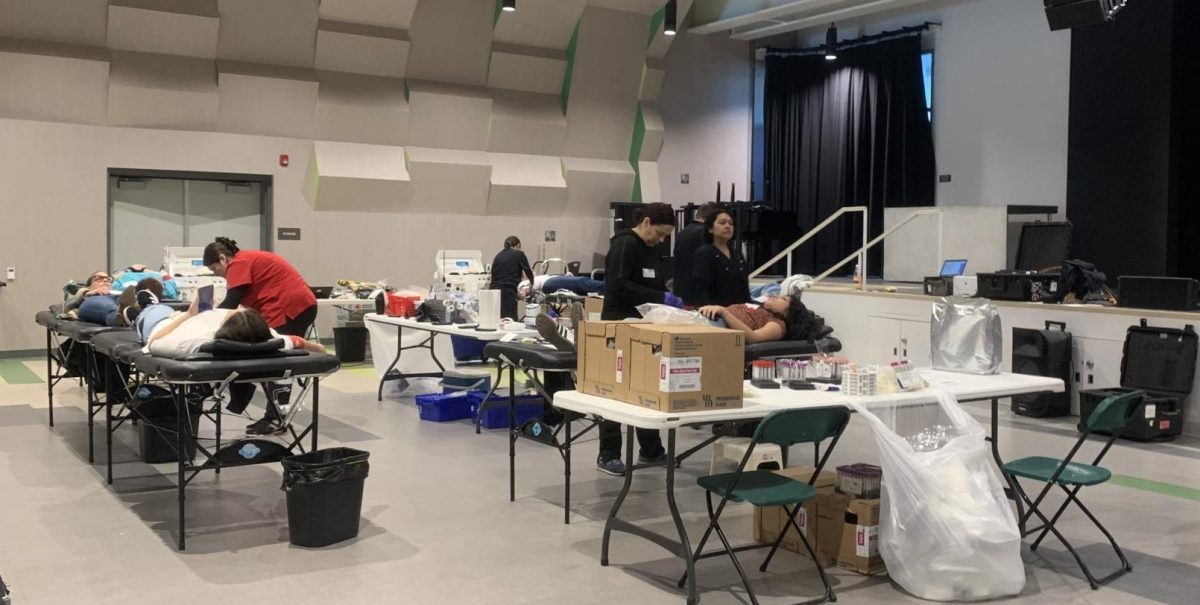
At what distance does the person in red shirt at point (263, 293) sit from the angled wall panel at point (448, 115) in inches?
264

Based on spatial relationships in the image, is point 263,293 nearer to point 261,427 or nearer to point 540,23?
point 261,427

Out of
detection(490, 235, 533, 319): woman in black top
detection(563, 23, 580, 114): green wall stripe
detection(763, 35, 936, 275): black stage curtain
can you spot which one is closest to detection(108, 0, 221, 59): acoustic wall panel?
detection(490, 235, 533, 319): woman in black top

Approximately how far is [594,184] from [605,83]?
4.53 ft

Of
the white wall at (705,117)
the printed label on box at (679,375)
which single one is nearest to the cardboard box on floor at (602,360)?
the printed label on box at (679,375)

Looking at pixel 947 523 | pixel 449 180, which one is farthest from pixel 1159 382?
pixel 449 180

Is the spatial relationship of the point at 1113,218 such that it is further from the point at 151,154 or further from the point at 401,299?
the point at 151,154

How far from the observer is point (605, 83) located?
46.0ft

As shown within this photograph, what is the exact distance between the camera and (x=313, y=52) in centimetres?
1183

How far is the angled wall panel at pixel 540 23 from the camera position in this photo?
42.0 ft

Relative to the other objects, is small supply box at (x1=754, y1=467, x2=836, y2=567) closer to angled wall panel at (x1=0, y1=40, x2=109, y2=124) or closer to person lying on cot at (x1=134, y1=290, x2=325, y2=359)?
person lying on cot at (x1=134, y1=290, x2=325, y2=359)

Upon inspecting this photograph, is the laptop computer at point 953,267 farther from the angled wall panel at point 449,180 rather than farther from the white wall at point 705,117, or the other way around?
the angled wall panel at point 449,180

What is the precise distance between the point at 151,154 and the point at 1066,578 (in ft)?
33.2

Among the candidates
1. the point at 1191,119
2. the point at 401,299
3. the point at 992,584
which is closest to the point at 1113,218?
the point at 1191,119

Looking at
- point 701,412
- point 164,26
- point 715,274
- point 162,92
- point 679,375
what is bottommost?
point 701,412
